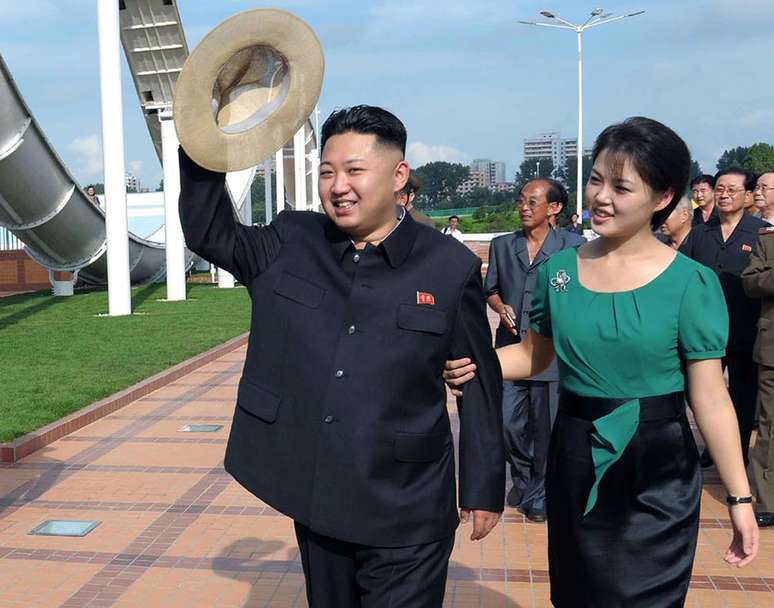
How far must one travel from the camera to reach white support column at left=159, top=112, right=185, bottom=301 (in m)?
19.0

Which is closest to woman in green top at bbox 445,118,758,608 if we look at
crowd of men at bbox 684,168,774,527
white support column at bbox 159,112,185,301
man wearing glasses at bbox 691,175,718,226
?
crowd of men at bbox 684,168,774,527

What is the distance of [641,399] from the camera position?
2428 mm

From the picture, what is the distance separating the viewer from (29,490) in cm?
589

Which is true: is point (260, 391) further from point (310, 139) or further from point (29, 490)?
point (310, 139)

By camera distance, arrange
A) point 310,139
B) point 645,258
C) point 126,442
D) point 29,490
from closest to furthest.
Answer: point 645,258, point 29,490, point 126,442, point 310,139

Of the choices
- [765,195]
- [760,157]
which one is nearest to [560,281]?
[765,195]

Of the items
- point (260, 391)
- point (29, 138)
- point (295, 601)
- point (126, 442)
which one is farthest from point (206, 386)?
point (29, 138)

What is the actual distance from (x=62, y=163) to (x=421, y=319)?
1717 cm

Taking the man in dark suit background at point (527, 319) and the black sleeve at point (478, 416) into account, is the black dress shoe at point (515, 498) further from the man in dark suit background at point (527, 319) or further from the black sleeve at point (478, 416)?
the black sleeve at point (478, 416)

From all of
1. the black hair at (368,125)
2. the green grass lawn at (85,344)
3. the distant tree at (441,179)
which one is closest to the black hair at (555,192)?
the black hair at (368,125)

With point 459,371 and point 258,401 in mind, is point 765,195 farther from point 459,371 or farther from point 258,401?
point 258,401

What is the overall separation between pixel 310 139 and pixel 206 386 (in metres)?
33.2

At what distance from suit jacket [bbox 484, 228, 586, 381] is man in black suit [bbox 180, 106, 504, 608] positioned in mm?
2879

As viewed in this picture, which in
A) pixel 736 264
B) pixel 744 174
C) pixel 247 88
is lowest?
pixel 736 264
